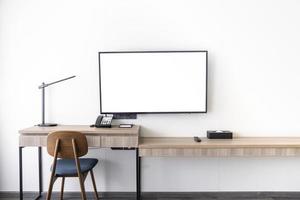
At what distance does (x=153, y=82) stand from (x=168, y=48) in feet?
1.39

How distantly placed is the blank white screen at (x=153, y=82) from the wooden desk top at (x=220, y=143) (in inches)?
14.0

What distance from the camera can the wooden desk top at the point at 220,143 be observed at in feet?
8.38

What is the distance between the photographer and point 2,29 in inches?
116

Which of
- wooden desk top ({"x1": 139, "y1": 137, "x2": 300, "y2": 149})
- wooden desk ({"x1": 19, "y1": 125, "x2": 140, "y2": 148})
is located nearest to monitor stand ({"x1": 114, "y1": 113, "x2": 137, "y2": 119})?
wooden desk top ({"x1": 139, "y1": 137, "x2": 300, "y2": 149})

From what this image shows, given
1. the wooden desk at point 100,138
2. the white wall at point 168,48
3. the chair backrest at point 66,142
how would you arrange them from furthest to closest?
the white wall at point 168,48
the wooden desk at point 100,138
the chair backrest at point 66,142

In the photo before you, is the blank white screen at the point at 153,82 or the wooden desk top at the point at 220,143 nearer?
the wooden desk top at the point at 220,143

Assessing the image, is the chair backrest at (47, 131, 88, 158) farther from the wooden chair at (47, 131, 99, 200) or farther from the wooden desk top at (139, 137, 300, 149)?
the wooden desk top at (139, 137, 300, 149)

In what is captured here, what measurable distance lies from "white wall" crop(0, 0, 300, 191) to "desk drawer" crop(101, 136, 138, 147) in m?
0.44

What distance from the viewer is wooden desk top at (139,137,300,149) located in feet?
8.38

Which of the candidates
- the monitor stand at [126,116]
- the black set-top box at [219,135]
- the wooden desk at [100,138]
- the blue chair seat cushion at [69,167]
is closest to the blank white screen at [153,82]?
the monitor stand at [126,116]

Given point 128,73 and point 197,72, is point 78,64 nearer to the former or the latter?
point 128,73

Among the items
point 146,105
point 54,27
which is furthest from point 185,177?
point 54,27

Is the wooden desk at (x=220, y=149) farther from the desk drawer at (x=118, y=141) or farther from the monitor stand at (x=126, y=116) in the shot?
the monitor stand at (x=126, y=116)

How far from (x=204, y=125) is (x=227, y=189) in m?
0.80
